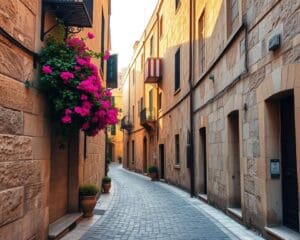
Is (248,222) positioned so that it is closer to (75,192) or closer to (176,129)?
(75,192)

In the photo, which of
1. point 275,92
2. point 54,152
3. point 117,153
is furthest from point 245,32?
point 117,153

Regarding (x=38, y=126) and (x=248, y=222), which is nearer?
(x=38, y=126)

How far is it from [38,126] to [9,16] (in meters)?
1.60

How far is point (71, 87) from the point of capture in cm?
574

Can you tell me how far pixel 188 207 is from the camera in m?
10.8

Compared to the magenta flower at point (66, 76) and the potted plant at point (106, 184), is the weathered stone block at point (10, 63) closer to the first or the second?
the magenta flower at point (66, 76)

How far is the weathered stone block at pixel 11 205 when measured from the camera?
166 inches

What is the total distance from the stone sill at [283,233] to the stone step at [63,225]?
10.5ft

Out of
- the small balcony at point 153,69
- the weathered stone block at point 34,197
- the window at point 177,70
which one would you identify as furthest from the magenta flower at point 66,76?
the small balcony at point 153,69

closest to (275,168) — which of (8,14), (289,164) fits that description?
(289,164)

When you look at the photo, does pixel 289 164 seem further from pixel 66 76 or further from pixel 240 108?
pixel 66 76

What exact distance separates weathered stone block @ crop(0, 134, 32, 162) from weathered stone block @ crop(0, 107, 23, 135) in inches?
2.6

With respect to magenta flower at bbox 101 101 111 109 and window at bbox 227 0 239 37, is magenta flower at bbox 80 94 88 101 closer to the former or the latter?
magenta flower at bbox 101 101 111 109

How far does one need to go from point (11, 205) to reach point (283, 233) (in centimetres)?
375
